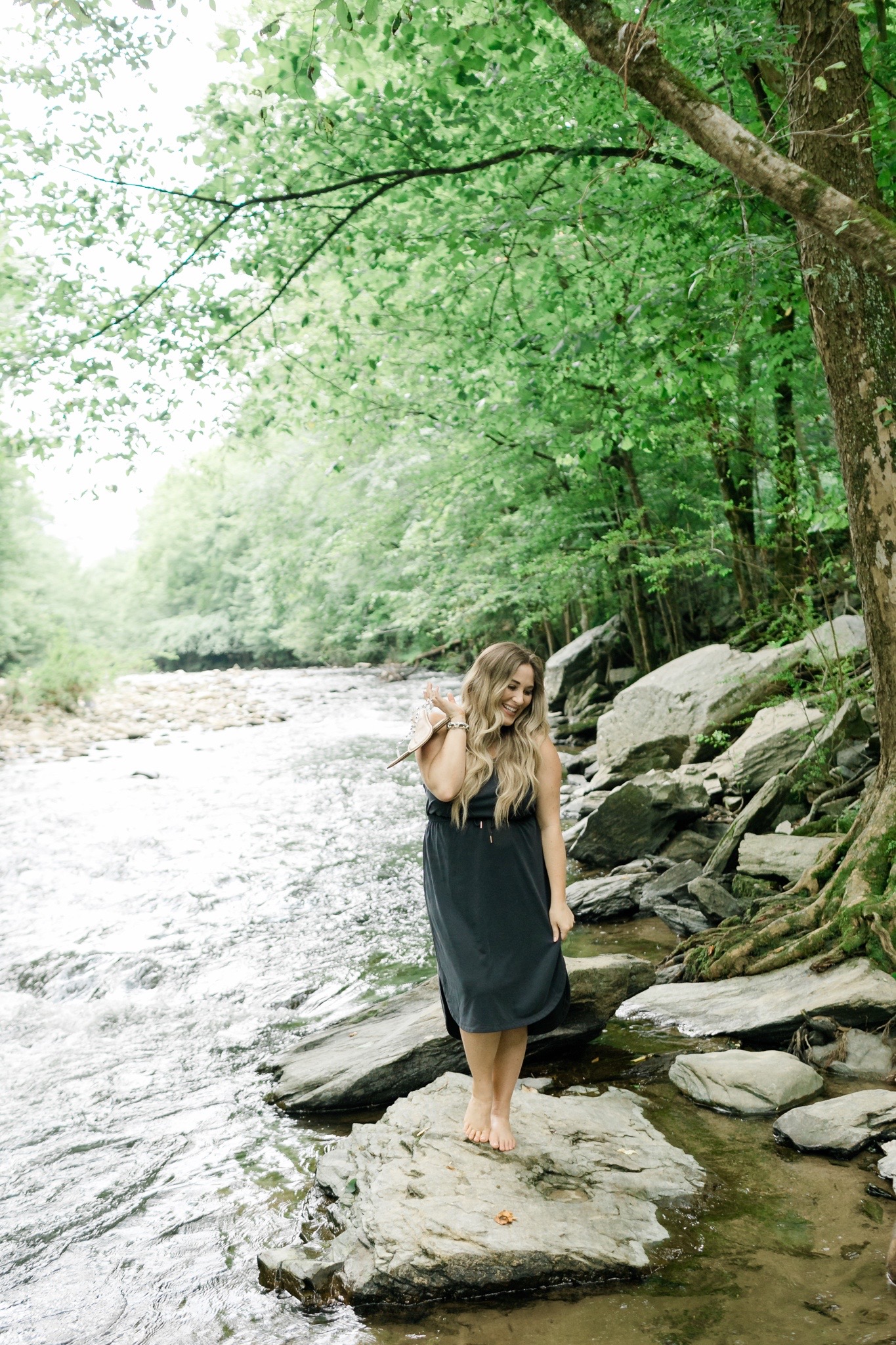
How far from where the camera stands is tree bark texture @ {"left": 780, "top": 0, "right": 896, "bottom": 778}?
184 inches

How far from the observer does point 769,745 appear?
344 inches

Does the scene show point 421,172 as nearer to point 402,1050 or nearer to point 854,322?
point 854,322

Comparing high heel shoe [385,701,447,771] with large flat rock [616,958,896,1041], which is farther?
large flat rock [616,958,896,1041]

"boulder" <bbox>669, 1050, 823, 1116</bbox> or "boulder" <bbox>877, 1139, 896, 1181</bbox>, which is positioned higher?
"boulder" <bbox>877, 1139, 896, 1181</bbox>

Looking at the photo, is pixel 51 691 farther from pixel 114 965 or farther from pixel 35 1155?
pixel 35 1155

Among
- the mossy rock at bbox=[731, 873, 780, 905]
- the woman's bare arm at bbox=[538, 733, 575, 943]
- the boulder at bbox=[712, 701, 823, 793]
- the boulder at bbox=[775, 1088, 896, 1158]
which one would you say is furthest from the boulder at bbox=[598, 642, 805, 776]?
the woman's bare arm at bbox=[538, 733, 575, 943]

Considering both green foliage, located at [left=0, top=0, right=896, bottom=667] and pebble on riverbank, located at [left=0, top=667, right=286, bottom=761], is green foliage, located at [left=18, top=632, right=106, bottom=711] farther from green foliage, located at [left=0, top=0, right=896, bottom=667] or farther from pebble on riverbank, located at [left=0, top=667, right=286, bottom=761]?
green foliage, located at [left=0, top=0, right=896, bottom=667]

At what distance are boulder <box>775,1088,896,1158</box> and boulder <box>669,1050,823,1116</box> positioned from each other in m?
0.22

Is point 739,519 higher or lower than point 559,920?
higher

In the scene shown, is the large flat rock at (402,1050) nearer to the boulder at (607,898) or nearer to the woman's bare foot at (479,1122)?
the woman's bare foot at (479,1122)

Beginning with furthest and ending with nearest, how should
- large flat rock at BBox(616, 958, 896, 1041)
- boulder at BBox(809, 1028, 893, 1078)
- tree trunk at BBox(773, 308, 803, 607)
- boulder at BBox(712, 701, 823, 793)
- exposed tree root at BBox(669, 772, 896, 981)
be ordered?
boulder at BBox(712, 701, 823, 793), tree trunk at BBox(773, 308, 803, 607), exposed tree root at BBox(669, 772, 896, 981), large flat rock at BBox(616, 958, 896, 1041), boulder at BBox(809, 1028, 893, 1078)

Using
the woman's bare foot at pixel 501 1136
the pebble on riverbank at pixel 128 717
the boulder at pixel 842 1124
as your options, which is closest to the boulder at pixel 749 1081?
the boulder at pixel 842 1124

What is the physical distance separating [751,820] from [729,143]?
4.94m

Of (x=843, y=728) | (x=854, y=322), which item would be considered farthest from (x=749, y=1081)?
(x=843, y=728)
